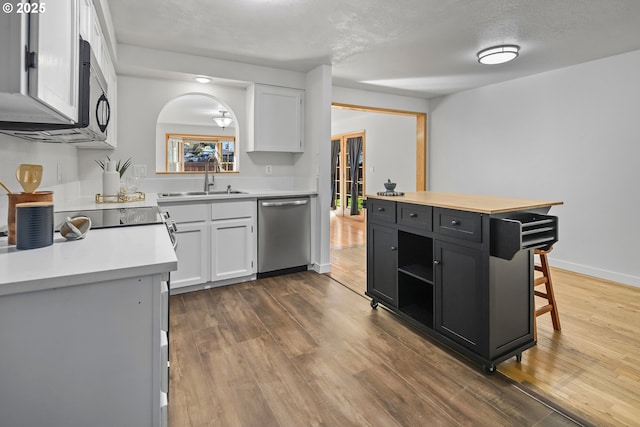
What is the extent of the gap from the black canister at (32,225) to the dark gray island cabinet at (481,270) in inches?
76.8

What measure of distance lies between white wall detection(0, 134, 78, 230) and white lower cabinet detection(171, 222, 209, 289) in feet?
3.19

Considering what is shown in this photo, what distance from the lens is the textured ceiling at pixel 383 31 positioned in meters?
2.47

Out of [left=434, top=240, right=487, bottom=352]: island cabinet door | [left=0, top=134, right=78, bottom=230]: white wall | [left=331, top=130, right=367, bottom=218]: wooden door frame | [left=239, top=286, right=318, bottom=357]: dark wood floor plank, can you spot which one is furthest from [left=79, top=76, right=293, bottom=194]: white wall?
[left=331, top=130, right=367, bottom=218]: wooden door frame

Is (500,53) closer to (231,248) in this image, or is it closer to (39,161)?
(231,248)

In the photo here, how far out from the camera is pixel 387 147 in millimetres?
6676

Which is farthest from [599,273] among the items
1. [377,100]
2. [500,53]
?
[377,100]

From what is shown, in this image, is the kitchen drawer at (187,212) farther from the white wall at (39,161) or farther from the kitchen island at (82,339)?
the kitchen island at (82,339)

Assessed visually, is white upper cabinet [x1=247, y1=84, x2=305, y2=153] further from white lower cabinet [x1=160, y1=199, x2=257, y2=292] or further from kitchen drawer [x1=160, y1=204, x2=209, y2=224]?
kitchen drawer [x1=160, y1=204, x2=209, y2=224]

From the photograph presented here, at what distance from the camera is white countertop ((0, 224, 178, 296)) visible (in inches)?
35.4

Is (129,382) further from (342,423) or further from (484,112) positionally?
(484,112)

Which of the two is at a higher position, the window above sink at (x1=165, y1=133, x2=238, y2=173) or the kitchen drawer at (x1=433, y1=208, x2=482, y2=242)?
the window above sink at (x1=165, y1=133, x2=238, y2=173)

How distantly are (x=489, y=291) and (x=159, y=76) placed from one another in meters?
3.50

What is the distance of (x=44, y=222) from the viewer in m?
1.22

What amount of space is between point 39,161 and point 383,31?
263cm
